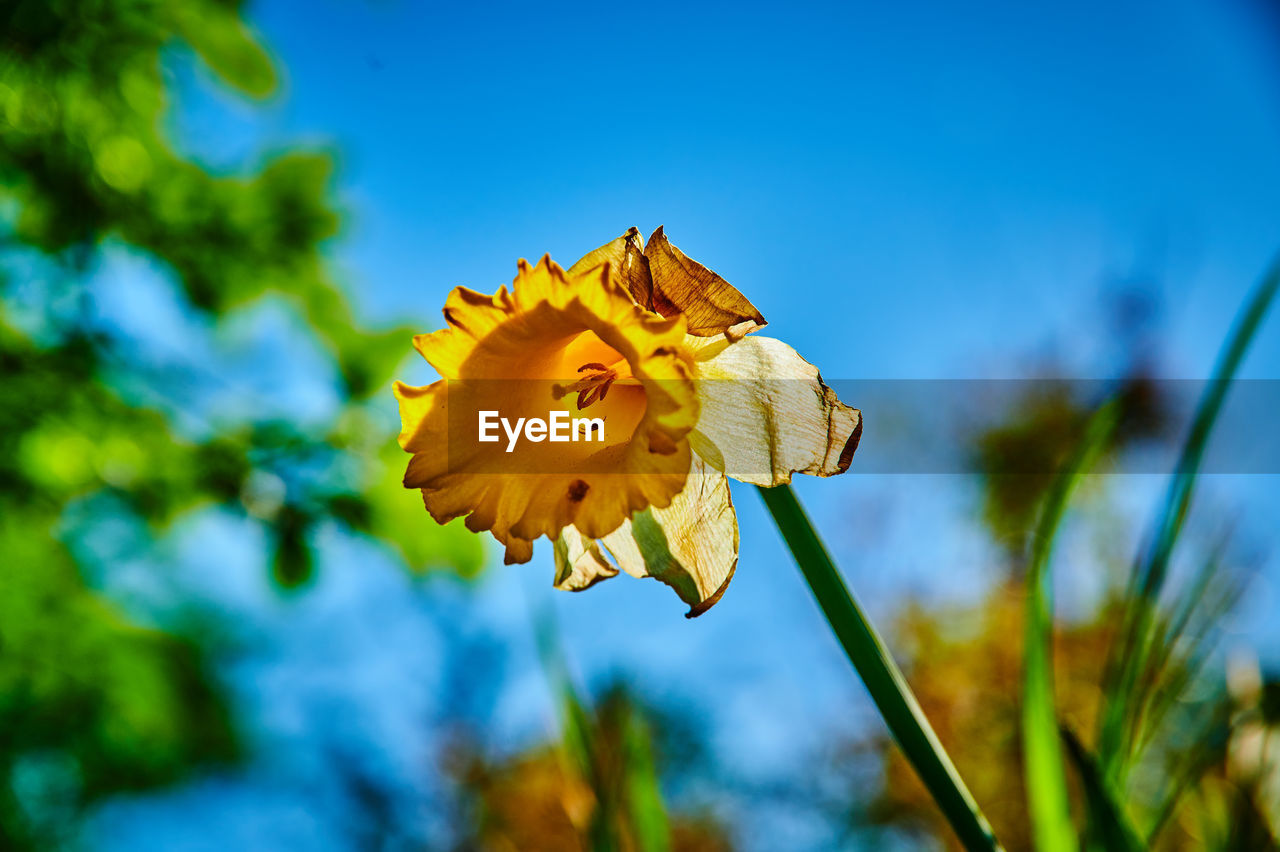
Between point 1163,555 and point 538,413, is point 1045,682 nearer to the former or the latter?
point 1163,555

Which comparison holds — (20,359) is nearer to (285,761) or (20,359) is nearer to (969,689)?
(285,761)

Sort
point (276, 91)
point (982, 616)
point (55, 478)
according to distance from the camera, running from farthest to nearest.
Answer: point (982, 616), point (276, 91), point (55, 478)

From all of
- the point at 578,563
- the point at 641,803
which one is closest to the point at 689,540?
the point at 578,563

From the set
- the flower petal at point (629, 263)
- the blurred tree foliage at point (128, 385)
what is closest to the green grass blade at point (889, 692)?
the flower petal at point (629, 263)

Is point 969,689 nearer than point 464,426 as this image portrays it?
No

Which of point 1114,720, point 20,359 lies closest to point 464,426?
point 1114,720

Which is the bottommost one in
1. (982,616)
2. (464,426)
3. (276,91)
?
(464,426)
